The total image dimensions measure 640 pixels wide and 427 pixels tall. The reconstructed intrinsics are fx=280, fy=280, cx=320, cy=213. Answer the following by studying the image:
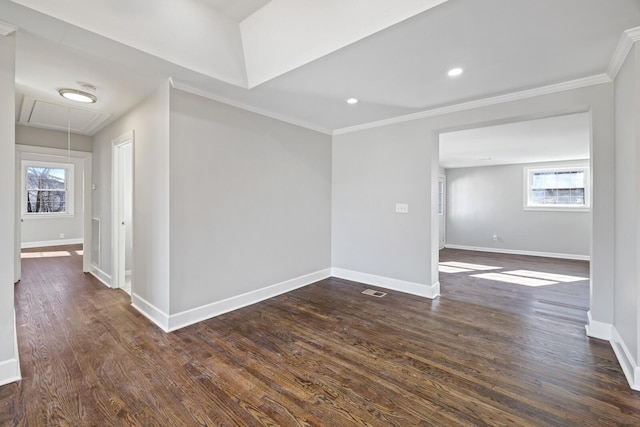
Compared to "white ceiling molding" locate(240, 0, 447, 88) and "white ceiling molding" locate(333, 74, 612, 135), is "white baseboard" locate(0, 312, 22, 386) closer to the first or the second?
"white ceiling molding" locate(240, 0, 447, 88)

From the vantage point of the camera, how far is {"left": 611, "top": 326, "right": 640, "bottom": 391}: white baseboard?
1915mm

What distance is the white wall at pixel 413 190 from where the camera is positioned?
8.48 ft

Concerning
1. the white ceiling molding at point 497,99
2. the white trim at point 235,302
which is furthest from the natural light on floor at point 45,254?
the white ceiling molding at point 497,99

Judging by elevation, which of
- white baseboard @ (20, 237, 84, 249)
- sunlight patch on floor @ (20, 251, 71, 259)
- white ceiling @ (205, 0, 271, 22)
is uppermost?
white ceiling @ (205, 0, 271, 22)

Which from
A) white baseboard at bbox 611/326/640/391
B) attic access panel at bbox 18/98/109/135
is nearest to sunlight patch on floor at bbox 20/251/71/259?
attic access panel at bbox 18/98/109/135

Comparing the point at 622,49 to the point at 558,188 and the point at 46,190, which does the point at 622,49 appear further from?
the point at 46,190

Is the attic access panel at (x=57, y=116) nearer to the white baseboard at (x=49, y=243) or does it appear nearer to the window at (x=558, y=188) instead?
the white baseboard at (x=49, y=243)

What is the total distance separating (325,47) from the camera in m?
2.19

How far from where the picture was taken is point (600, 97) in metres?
2.63

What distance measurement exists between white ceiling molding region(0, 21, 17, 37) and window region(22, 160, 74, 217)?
7.47 metres

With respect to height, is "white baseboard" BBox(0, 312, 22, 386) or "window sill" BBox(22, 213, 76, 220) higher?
"window sill" BBox(22, 213, 76, 220)

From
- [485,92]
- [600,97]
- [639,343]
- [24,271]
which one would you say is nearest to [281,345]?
[639,343]

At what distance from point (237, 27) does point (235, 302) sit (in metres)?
2.88

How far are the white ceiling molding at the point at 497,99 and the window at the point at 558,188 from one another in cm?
541
